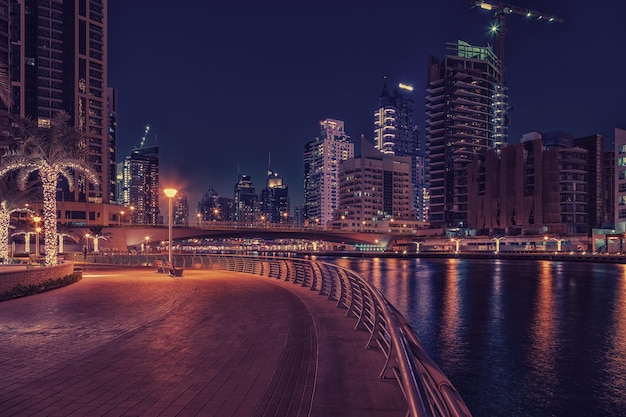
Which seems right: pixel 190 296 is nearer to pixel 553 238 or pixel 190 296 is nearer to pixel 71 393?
pixel 71 393

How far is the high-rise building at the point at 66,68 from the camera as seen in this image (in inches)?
5057

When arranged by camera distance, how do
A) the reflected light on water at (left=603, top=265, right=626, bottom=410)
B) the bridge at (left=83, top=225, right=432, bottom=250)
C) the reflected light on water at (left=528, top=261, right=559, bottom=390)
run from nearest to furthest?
the reflected light on water at (left=603, top=265, right=626, bottom=410) < the reflected light on water at (left=528, top=261, right=559, bottom=390) < the bridge at (left=83, top=225, right=432, bottom=250)

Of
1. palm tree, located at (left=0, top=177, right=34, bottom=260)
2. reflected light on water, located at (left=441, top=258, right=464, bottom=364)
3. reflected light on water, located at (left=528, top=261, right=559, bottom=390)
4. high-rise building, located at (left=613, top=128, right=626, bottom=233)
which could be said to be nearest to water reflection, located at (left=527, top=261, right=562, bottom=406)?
reflected light on water, located at (left=528, top=261, right=559, bottom=390)

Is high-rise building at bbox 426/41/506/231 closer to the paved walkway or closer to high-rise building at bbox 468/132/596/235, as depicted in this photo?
high-rise building at bbox 468/132/596/235

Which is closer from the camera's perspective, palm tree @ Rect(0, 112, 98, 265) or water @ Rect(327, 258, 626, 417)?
water @ Rect(327, 258, 626, 417)

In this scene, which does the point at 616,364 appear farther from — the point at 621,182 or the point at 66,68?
the point at 66,68

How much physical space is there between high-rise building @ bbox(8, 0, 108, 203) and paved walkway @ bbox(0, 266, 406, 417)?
125m

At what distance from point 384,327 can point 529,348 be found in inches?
516

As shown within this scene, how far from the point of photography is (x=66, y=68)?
13762 cm

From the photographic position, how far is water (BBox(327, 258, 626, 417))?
43.5 ft

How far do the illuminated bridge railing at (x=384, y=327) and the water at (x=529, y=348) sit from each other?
4.06m

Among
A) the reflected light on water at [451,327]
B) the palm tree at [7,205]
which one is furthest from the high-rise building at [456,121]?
the palm tree at [7,205]

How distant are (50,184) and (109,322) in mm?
17287

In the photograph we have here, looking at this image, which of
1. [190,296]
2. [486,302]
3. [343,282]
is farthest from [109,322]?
[486,302]
